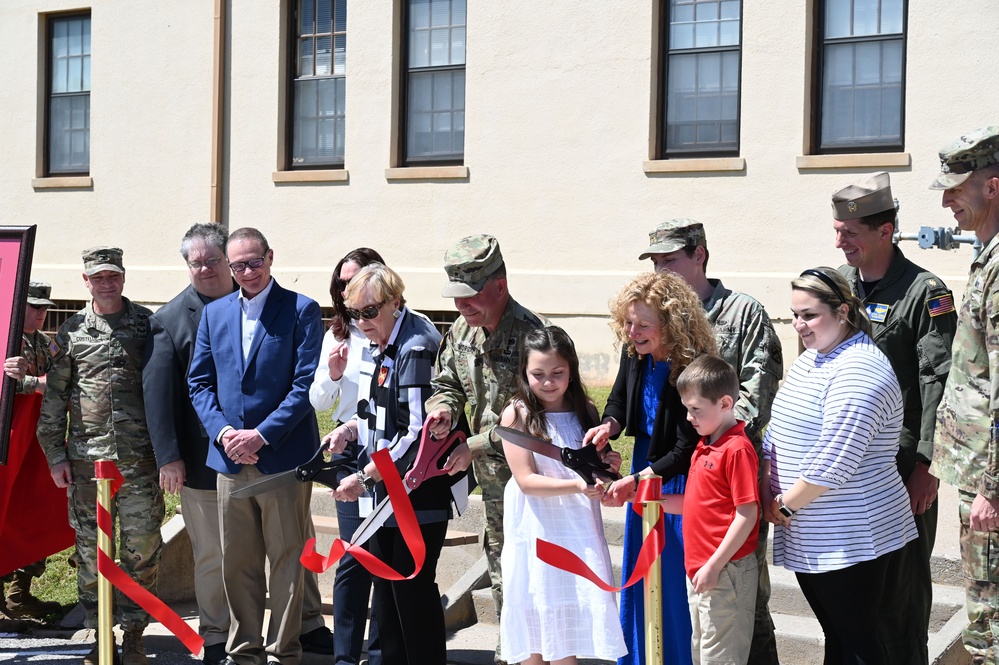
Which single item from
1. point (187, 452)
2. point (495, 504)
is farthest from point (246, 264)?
point (495, 504)

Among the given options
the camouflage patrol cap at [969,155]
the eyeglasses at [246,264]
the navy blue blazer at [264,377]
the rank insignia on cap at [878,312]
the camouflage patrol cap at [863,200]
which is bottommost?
the navy blue blazer at [264,377]

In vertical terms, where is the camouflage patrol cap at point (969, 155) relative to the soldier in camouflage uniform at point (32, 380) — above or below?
above

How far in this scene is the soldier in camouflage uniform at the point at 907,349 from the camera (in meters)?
4.91

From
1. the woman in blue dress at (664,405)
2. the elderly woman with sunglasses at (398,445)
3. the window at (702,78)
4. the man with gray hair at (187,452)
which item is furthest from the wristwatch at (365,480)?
the window at (702,78)

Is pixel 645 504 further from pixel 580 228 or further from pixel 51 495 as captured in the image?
pixel 580 228

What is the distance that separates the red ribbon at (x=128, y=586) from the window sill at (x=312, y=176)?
7.88 meters

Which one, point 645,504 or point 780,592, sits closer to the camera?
point 645,504

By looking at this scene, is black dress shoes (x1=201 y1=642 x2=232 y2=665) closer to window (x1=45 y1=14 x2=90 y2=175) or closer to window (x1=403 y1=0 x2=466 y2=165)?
window (x1=403 y1=0 x2=466 y2=165)

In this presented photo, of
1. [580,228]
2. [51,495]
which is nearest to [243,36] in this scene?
[580,228]

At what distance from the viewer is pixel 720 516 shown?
4664 millimetres

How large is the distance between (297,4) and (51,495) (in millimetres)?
8112

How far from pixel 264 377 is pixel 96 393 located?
103 cm

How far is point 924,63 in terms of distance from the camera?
10.7 m

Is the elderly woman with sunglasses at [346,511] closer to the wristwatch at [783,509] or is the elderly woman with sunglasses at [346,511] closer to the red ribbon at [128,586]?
the red ribbon at [128,586]
